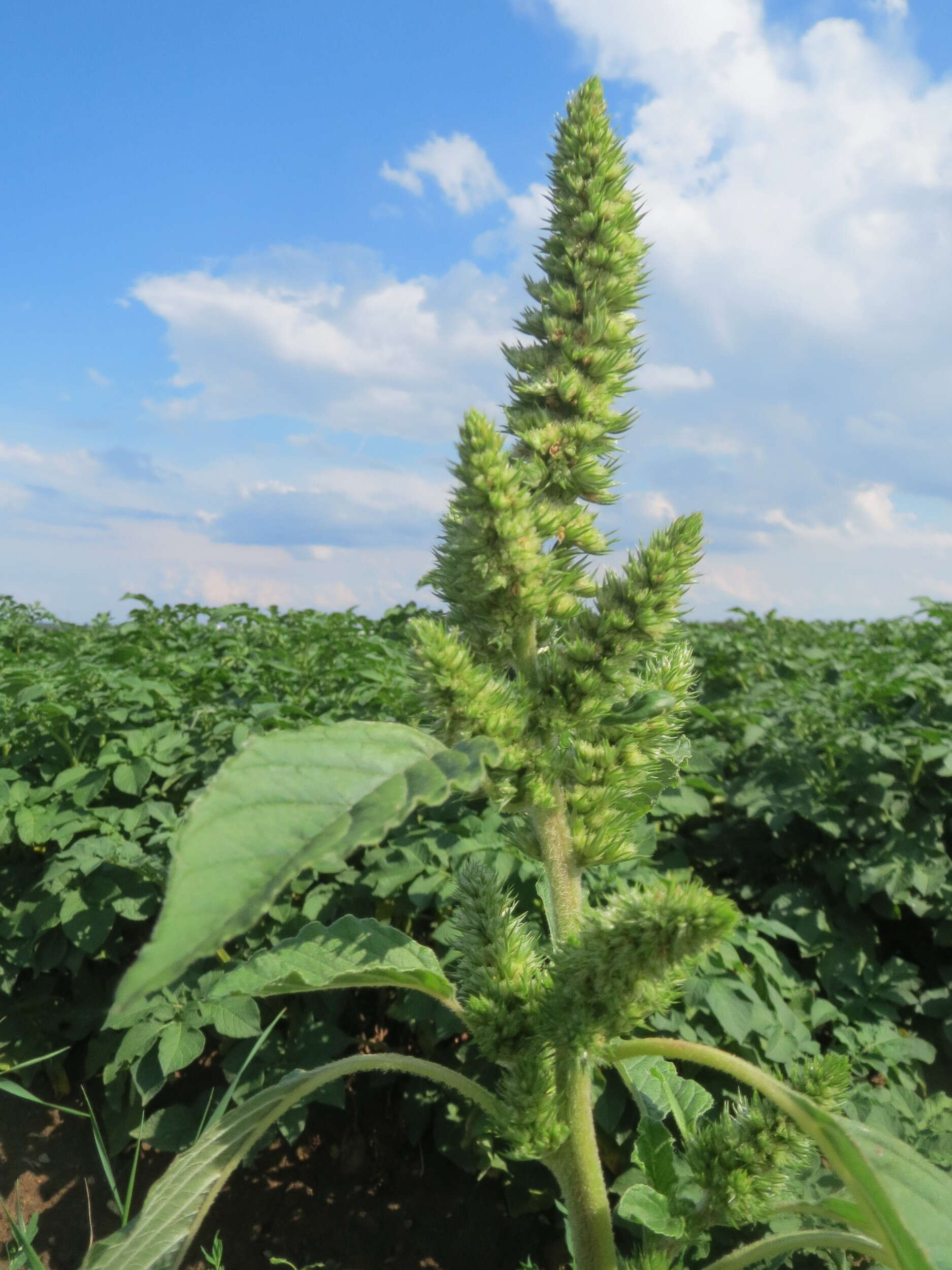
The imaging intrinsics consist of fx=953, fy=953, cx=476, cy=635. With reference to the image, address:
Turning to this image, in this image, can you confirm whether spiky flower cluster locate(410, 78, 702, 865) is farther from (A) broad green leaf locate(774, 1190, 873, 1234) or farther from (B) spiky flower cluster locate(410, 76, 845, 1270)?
(A) broad green leaf locate(774, 1190, 873, 1234)

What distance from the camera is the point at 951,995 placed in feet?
13.0

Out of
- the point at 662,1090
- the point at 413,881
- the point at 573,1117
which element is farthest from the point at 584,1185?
the point at 413,881

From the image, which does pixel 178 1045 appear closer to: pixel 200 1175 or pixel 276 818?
pixel 200 1175

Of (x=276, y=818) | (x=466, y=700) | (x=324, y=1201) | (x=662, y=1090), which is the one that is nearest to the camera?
(x=276, y=818)

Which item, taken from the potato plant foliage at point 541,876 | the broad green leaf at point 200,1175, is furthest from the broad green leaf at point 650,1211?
the broad green leaf at point 200,1175

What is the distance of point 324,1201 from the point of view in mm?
3400

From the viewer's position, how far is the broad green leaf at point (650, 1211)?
1263mm

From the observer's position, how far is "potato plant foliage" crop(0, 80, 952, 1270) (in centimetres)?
105

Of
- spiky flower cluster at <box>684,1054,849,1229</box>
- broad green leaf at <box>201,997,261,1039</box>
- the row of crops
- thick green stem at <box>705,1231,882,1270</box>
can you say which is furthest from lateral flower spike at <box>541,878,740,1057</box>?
broad green leaf at <box>201,997,261,1039</box>

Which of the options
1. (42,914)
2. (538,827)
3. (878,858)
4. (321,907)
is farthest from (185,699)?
(538,827)

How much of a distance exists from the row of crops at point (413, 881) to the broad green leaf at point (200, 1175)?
0.99 metres

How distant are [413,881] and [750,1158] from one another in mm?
2059

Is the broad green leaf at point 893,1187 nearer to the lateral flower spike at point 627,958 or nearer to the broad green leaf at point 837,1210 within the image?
the broad green leaf at point 837,1210

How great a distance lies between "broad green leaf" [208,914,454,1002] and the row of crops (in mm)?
947
